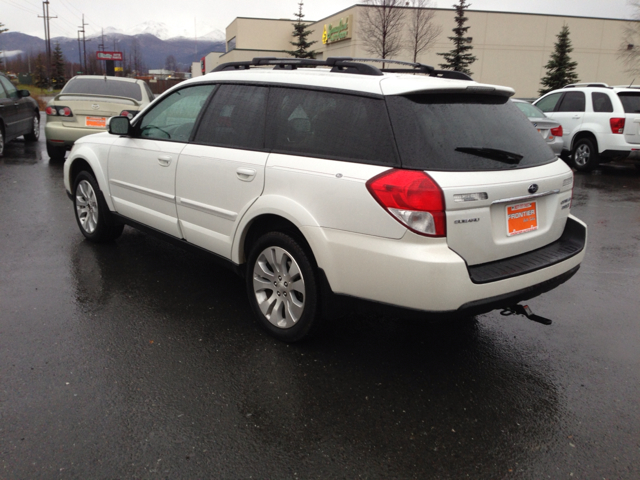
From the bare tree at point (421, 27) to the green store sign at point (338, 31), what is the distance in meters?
4.73

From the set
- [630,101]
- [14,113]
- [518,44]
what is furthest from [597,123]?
[518,44]

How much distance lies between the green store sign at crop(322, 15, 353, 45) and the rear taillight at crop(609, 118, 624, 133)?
105 feet

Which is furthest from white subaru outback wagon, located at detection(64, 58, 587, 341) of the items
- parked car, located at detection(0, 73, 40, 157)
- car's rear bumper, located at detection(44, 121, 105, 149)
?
parked car, located at detection(0, 73, 40, 157)

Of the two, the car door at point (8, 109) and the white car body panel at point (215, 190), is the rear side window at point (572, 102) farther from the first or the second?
the car door at point (8, 109)

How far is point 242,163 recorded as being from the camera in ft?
12.6

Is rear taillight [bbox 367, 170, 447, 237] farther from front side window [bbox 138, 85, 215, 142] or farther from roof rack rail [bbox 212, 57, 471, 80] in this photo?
front side window [bbox 138, 85, 215, 142]

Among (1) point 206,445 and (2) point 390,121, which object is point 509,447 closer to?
(1) point 206,445

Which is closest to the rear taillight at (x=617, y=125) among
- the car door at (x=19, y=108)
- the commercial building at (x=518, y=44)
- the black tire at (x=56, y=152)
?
the black tire at (x=56, y=152)

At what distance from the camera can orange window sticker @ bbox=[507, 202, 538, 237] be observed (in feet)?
10.8

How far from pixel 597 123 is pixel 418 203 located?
1125 centimetres

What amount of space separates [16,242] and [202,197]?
2.91 metres

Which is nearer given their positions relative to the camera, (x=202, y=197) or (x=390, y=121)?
(x=390, y=121)

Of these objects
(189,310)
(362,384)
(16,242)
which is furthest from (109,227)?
(362,384)

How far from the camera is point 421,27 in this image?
37219mm
